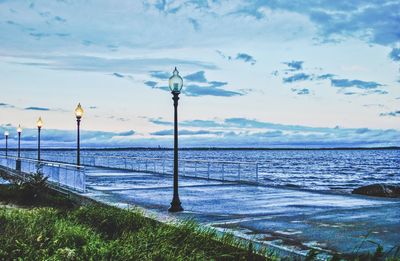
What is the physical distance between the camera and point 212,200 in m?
15.0

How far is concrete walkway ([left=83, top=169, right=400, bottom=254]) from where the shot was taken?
8.49 metres

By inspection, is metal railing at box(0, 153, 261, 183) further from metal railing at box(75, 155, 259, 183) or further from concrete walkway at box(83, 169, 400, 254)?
concrete walkway at box(83, 169, 400, 254)

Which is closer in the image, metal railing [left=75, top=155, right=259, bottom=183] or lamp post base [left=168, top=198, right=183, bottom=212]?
lamp post base [left=168, top=198, right=183, bottom=212]

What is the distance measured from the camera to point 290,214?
1167 cm

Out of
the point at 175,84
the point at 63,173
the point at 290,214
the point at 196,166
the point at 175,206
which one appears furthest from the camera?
the point at 196,166

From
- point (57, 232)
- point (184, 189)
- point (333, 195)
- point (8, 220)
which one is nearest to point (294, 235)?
point (57, 232)

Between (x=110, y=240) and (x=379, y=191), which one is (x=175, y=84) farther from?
(x=379, y=191)

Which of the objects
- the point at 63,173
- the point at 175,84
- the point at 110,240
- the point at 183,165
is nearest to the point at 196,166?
the point at 183,165

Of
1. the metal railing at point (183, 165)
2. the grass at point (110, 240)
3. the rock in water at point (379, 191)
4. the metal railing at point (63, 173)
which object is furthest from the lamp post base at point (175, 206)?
the rock in water at point (379, 191)

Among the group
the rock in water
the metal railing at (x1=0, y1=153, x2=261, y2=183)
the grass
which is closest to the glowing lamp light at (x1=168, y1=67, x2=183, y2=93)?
the grass

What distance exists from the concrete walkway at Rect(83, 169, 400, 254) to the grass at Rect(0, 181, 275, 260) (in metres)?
1.23

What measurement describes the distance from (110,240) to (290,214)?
5.11 meters

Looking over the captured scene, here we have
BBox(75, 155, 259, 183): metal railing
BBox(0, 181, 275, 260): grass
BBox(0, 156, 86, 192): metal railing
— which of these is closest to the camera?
BBox(0, 181, 275, 260): grass

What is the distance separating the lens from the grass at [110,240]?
6.82 meters
